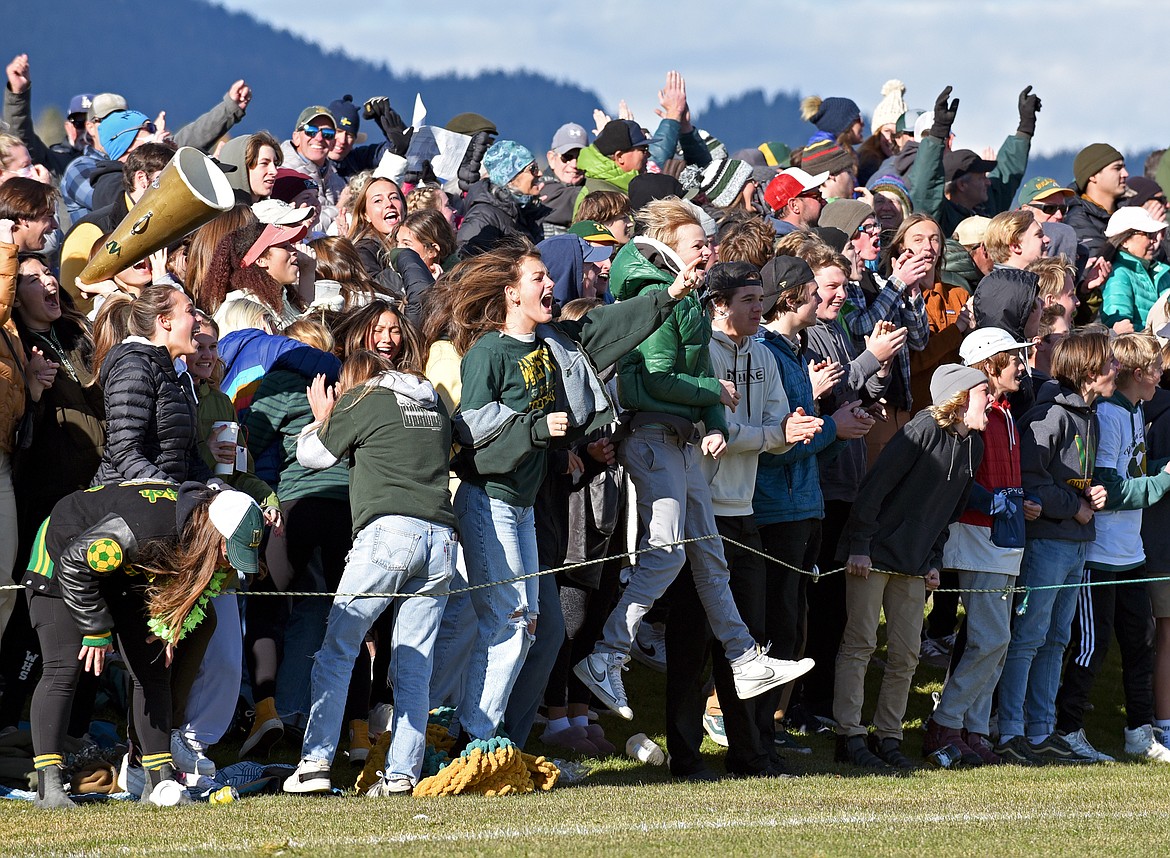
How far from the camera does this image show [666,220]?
26.7 ft

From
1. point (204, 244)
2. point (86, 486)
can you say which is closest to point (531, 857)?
point (86, 486)

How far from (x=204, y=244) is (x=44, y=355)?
1.19 m

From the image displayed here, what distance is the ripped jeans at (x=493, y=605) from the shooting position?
23.8ft

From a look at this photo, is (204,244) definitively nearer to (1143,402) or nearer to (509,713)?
(509,713)

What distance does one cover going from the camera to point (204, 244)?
8.28 metres

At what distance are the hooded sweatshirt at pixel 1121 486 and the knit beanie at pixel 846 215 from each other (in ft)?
6.92

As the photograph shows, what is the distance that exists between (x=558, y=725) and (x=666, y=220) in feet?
9.09

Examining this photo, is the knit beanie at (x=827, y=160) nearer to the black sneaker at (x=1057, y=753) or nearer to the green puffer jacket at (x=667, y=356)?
the black sneaker at (x=1057, y=753)

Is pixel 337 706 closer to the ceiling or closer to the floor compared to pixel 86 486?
closer to the floor

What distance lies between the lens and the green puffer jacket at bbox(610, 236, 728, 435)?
7.71 m

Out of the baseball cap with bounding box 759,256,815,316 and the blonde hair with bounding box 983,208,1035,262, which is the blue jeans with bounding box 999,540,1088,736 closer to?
the baseball cap with bounding box 759,256,815,316

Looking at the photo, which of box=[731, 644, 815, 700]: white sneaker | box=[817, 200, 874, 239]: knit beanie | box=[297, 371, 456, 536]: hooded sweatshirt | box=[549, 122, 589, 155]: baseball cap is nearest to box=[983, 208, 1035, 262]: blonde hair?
box=[817, 200, 874, 239]: knit beanie

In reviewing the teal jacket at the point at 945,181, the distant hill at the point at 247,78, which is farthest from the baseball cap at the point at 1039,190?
the distant hill at the point at 247,78

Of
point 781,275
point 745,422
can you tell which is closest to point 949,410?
point 781,275
